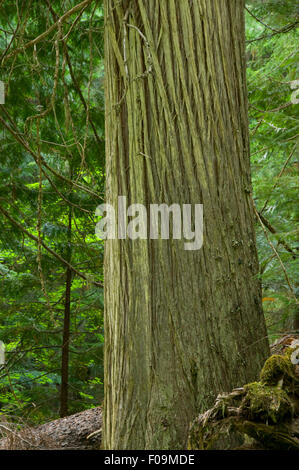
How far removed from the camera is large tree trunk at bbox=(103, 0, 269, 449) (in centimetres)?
199

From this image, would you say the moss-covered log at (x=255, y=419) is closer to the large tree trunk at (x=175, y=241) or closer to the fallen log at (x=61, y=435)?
the large tree trunk at (x=175, y=241)

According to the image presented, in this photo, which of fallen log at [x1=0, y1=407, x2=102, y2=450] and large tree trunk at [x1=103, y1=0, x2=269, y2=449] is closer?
large tree trunk at [x1=103, y1=0, x2=269, y2=449]

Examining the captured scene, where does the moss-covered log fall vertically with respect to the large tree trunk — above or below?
below

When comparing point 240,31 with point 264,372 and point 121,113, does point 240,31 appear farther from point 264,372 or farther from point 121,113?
point 264,372

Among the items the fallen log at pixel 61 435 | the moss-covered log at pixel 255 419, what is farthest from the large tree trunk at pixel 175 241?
the fallen log at pixel 61 435

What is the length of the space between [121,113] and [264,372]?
57.6 inches

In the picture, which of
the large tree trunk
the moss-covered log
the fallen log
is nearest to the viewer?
the moss-covered log

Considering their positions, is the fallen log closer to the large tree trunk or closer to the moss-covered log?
A: the large tree trunk

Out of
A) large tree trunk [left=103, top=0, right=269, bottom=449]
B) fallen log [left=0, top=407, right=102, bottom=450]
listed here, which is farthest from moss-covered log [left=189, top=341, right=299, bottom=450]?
fallen log [left=0, top=407, right=102, bottom=450]

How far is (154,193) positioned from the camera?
83.5 inches

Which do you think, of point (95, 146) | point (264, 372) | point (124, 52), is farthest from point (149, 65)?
point (95, 146)

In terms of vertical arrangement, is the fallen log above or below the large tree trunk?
below

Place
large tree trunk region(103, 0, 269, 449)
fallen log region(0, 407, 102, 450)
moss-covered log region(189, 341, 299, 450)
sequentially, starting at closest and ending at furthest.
A: 1. moss-covered log region(189, 341, 299, 450)
2. large tree trunk region(103, 0, 269, 449)
3. fallen log region(0, 407, 102, 450)
